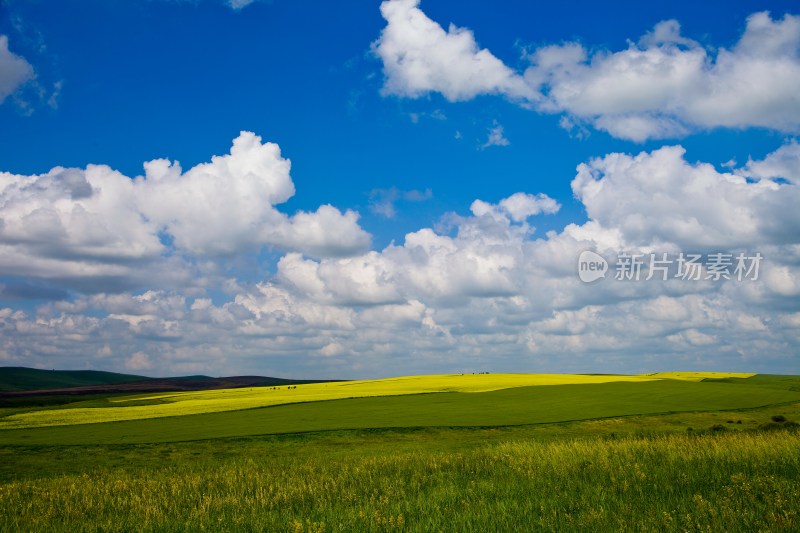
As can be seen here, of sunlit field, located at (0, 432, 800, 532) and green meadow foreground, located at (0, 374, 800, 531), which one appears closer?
sunlit field, located at (0, 432, 800, 532)

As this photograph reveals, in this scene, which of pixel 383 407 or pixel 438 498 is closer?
pixel 438 498

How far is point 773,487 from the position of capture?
12680mm

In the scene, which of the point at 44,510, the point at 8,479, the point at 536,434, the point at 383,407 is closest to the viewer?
the point at 44,510

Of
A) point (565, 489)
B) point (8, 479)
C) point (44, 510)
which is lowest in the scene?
point (8, 479)

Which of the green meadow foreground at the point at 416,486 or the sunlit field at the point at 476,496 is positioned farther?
the green meadow foreground at the point at 416,486

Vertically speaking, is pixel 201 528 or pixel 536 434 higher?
pixel 201 528

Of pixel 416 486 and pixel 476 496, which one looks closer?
pixel 476 496

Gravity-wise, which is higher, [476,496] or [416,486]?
[476,496]

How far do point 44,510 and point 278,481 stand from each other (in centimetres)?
692

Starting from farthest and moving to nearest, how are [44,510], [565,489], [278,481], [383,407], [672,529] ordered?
[383,407] → [278,481] → [44,510] → [565,489] → [672,529]

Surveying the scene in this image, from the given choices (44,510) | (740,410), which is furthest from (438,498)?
(740,410)

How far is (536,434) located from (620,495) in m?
30.1

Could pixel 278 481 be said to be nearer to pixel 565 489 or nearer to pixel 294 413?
Answer: pixel 565 489

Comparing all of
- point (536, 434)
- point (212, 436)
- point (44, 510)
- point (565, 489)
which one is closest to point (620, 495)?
point (565, 489)
